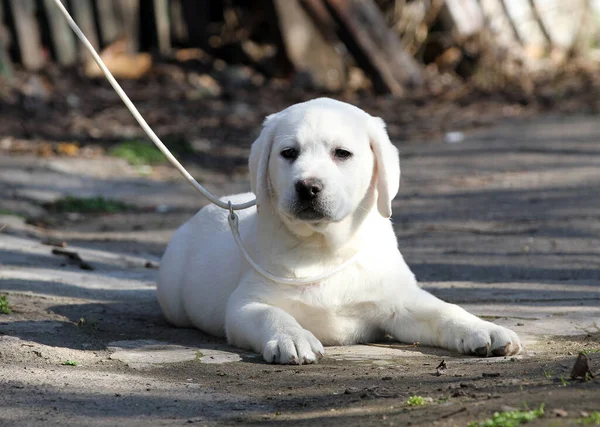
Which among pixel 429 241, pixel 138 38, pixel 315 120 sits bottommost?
pixel 429 241

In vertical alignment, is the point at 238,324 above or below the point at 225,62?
below

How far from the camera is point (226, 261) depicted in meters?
5.02

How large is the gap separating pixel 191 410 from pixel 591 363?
146 centimetres

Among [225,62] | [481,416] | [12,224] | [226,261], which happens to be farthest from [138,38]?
[481,416]

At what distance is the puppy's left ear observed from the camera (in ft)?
14.6

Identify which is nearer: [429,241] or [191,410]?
[191,410]

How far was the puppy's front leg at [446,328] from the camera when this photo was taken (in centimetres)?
418

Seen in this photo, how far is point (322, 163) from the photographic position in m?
4.28

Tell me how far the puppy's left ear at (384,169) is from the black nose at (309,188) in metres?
0.42

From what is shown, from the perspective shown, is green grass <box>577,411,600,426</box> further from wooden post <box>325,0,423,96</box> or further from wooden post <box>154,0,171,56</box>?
wooden post <box>154,0,171,56</box>

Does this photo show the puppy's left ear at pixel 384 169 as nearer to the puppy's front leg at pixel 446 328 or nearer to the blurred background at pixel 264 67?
the puppy's front leg at pixel 446 328

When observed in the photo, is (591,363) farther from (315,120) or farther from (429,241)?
(429,241)

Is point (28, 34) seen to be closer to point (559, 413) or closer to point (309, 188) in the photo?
point (309, 188)

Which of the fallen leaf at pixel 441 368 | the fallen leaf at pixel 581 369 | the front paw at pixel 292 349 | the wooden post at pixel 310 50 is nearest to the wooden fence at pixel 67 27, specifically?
the wooden post at pixel 310 50
